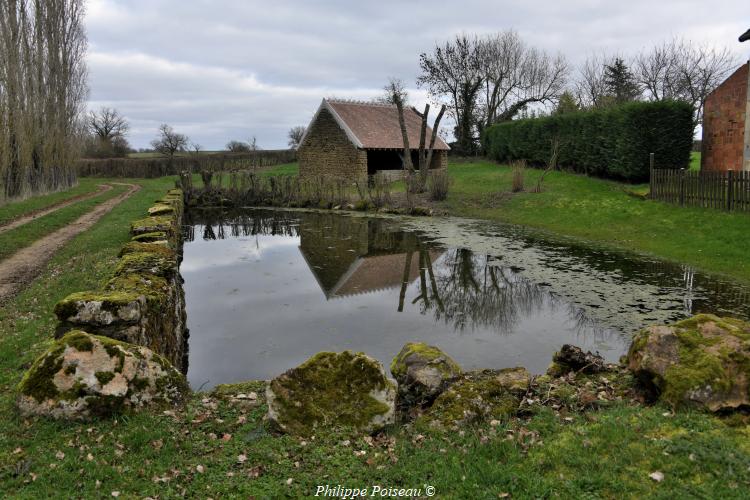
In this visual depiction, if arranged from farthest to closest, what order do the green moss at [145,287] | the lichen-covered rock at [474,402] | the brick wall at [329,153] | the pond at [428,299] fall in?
1. the brick wall at [329,153]
2. the pond at [428,299]
3. the green moss at [145,287]
4. the lichen-covered rock at [474,402]

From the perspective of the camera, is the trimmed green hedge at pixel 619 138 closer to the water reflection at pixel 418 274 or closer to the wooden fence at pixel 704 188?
the wooden fence at pixel 704 188

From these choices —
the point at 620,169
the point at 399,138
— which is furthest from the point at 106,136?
the point at 620,169

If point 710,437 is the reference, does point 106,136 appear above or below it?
above

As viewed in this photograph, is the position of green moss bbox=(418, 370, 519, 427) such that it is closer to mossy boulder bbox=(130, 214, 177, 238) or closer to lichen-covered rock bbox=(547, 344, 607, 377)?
lichen-covered rock bbox=(547, 344, 607, 377)

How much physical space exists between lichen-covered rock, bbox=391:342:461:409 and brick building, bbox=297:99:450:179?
2848 centimetres

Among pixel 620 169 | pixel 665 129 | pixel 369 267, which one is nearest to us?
pixel 369 267

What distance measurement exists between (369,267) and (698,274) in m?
7.49

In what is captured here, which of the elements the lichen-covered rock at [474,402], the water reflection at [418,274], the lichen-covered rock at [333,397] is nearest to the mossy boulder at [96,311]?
the lichen-covered rock at [333,397]

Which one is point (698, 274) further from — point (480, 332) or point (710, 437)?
point (710, 437)

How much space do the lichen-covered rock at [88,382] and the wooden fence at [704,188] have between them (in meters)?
16.7

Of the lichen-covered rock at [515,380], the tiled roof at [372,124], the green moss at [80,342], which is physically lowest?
the lichen-covered rock at [515,380]

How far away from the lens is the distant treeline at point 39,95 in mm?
24094

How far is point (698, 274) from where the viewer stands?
38.3 feet

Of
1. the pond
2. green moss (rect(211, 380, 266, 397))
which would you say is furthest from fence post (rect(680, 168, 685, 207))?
green moss (rect(211, 380, 266, 397))
